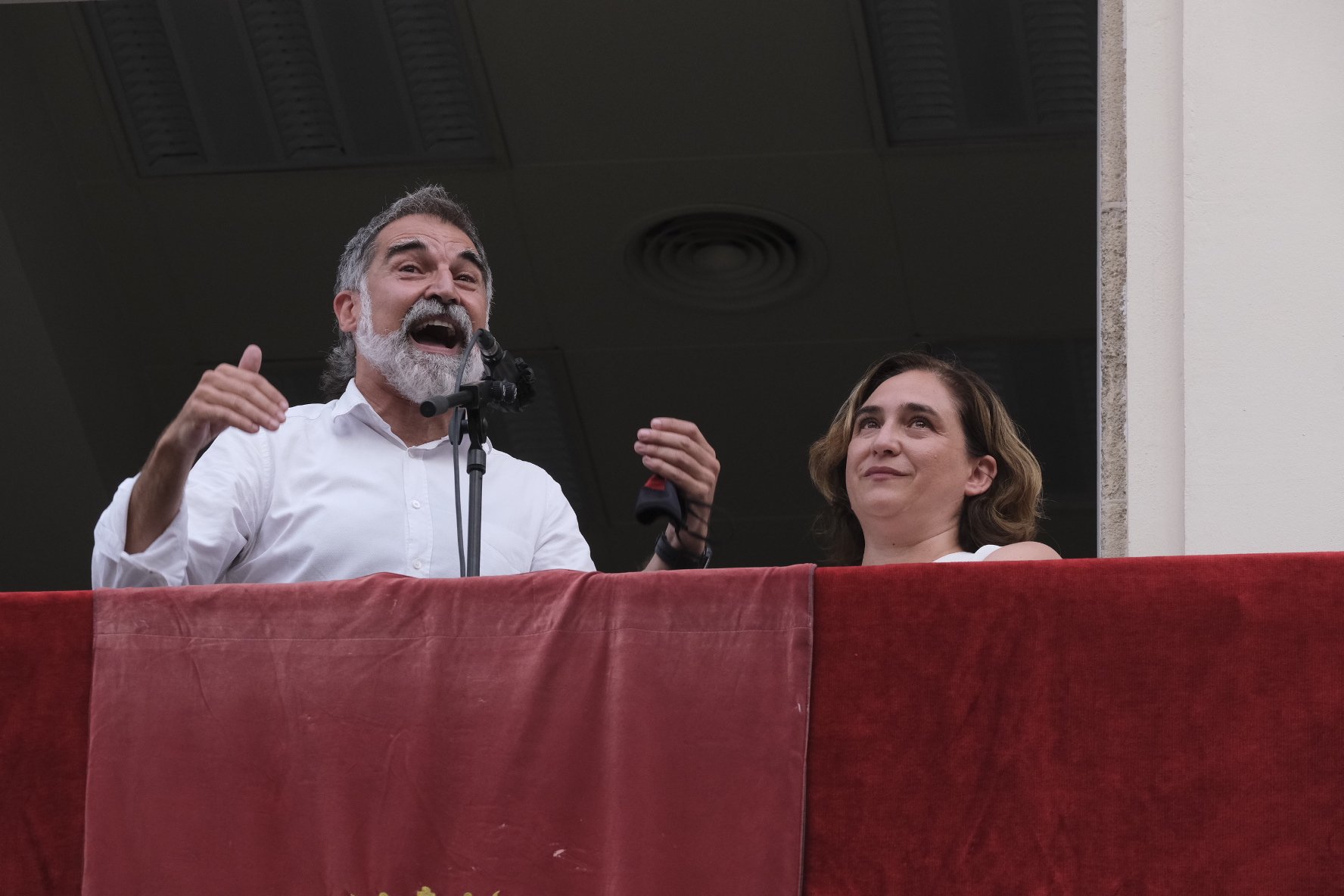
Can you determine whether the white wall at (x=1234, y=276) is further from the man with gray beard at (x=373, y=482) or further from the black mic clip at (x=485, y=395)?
the black mic clip at (x=485, y=395)

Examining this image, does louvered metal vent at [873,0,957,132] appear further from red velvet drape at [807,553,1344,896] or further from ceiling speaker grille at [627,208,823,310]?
red velvet drape at [807,553,1344,896]

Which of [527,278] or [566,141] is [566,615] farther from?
[527,278]

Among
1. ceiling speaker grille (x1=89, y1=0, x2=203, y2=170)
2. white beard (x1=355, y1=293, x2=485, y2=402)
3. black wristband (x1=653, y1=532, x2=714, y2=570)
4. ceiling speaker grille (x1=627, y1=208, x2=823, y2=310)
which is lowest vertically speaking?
black wristband (x1=653, y1=532, x2=714, y2=570)

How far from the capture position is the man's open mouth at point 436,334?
125 inches

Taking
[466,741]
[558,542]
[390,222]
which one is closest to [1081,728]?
[466,741]

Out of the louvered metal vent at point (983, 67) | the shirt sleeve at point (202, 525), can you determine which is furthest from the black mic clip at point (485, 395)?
the louvered metal vent at point (983, 67)

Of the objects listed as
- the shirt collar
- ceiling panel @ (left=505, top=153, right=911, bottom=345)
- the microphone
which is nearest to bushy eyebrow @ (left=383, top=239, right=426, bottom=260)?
the shirt collar

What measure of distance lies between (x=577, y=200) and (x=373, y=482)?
8.09 ft

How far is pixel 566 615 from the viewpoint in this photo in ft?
7.16

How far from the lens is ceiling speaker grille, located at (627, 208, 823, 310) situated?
5.43 m

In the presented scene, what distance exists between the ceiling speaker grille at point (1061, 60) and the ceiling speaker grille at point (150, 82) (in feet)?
8.06

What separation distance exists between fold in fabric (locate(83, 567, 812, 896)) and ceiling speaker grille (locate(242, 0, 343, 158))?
298cm

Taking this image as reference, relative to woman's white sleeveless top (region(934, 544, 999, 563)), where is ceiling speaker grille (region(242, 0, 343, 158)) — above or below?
above

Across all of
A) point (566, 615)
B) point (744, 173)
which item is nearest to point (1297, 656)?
point (566, 615)
